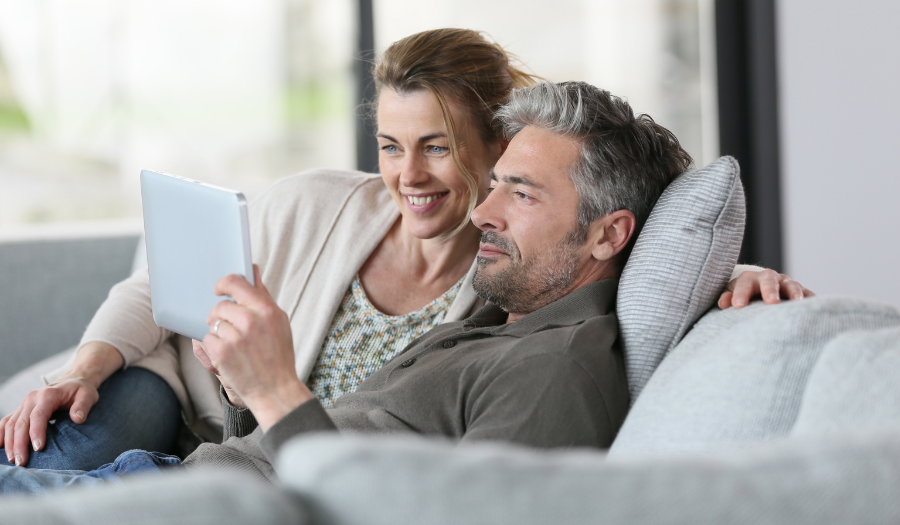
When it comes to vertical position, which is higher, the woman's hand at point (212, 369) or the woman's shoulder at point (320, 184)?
the woman's shoulder at point (320, 184)

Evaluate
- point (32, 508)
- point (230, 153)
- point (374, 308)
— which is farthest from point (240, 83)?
point (32, 508)

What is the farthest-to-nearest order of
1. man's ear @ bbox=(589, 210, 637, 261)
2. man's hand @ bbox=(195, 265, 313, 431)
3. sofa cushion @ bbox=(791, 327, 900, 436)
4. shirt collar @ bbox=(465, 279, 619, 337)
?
man's ear @ bbox=(589, 210, 637, 261), shirt collar @ bbox=(465, 279, 619, 337), man's hand @ bbox=(195, 265, 313, 431), sofa cushion @ bbox=(791, 327, 900, 436)

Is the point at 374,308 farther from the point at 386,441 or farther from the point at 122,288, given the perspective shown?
the point at 386,441

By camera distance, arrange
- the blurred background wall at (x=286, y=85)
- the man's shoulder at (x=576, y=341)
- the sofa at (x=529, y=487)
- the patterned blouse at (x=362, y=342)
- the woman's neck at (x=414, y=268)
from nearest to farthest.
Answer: the sofa at (x=529, y=487) < the man's shoulder at (x=576, y=341) < the patterned blouse at (x=362, y=342) < the woman's neck at (x=414, y=268) < the blurred background wall at (x=286, y=85)

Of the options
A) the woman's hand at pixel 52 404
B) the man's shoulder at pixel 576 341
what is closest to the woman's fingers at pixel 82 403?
the woman's hand at pixel 52 404

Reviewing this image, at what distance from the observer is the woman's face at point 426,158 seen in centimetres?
177

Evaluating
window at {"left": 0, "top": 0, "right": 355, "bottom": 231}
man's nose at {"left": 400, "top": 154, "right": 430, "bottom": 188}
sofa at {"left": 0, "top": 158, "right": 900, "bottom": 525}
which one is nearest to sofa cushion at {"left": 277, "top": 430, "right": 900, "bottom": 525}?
sofa at {"left": 0, "top": 158, "right": 900, "bottom": 525}

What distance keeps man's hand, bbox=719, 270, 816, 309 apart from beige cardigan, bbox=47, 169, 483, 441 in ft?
2.13

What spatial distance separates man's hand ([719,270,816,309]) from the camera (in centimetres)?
119

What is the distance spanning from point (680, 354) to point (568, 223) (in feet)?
1.38

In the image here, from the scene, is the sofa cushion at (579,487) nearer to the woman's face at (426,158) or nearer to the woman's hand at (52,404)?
the woman's hand at (52,404)

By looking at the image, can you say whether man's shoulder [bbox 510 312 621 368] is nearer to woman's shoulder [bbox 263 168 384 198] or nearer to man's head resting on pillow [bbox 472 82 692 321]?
man's head resting on pillow [bbox 472 82 692 321]

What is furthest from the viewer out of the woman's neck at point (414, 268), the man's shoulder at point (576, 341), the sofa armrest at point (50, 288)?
the sofa armrest at point (50, 288)

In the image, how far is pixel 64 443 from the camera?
150 cm
